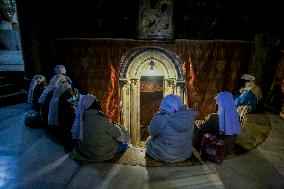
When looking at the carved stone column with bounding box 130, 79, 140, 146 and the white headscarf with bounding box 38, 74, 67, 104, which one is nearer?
the white headscarf with bounding box 38, 74, 67, 104

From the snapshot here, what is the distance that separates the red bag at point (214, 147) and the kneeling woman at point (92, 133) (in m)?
1.87

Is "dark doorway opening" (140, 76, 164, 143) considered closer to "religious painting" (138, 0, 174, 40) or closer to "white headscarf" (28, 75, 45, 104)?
"religious painting" (138, 0, 174, 40)

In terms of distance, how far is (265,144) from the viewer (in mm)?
6633

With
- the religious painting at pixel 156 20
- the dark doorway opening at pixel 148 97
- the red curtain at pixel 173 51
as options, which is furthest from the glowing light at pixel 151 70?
the religious painting at pixel 156 20

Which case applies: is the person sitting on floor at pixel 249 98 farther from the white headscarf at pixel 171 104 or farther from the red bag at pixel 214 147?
the white headscarf at pixel 171 104

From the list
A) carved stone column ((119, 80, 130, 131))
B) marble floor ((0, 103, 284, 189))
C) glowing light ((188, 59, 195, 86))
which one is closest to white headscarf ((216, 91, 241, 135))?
marble floor ((0, 103, 284, 189))

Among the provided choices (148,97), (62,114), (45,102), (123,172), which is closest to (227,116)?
(123,172)

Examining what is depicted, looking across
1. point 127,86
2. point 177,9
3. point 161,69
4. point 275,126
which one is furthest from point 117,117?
point 275,126

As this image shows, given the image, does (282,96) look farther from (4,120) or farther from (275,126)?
(4,120)

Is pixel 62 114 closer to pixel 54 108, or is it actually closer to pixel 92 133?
pixel 54 108

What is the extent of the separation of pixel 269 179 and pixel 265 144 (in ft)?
5.74

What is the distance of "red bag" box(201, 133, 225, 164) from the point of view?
5426mm

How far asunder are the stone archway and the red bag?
18.9ft

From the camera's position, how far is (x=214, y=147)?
5.47 metres
